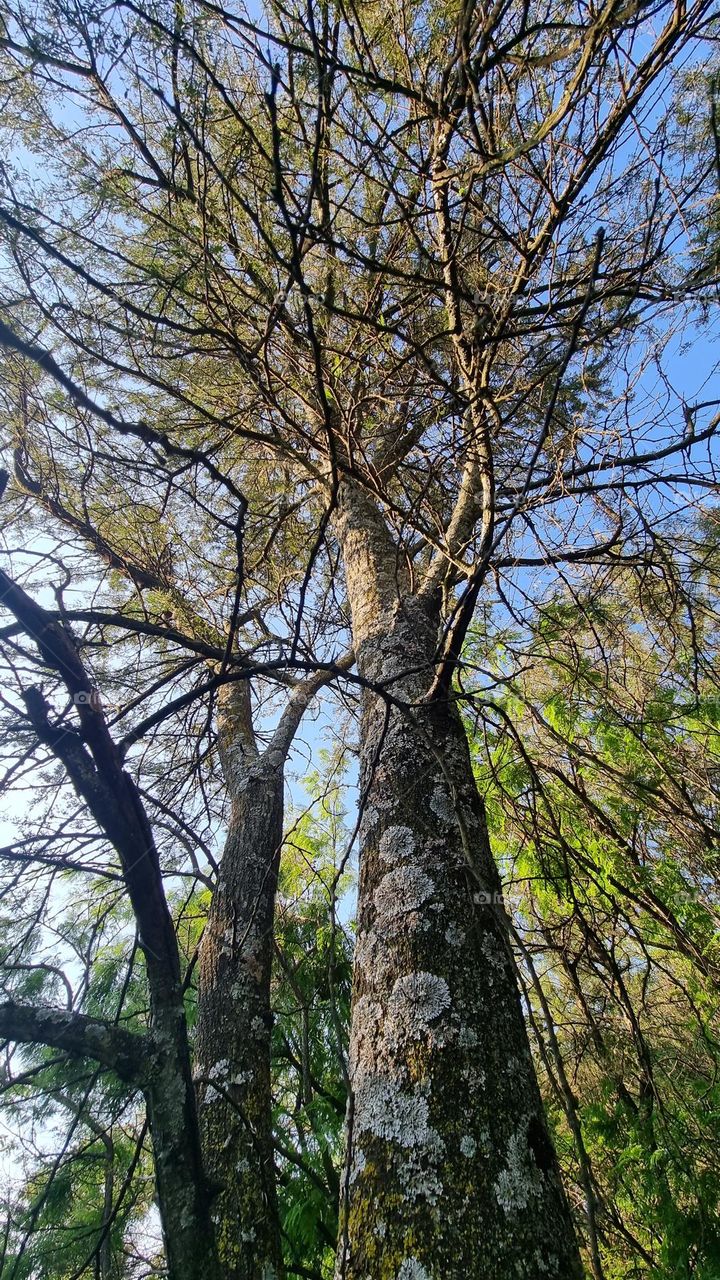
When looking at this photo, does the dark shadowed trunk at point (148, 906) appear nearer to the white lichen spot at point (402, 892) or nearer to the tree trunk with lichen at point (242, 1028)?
the tree trunk with lichen at point (242, 1028)

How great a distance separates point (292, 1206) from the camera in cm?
262

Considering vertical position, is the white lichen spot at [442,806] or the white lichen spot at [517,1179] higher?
the white lichen spot at [442,806]

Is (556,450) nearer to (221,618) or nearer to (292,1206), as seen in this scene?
(221,618)

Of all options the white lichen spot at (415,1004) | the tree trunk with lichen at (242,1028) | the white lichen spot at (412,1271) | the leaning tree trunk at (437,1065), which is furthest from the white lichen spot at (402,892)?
the white lichen spot at (412,1271)

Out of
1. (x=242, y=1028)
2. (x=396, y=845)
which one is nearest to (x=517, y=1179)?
(x=396, y=845)

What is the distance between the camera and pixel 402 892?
131cm

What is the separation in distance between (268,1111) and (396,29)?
3.90m

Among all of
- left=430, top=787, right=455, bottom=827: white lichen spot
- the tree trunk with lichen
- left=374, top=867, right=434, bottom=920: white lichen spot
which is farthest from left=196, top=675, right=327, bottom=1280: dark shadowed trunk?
left=430, top=787, right=455, bottom=827: white lichen spot

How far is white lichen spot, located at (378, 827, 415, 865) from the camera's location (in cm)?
138

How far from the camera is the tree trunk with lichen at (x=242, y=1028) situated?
1.72 meters

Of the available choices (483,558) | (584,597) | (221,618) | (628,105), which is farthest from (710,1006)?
(628,105)

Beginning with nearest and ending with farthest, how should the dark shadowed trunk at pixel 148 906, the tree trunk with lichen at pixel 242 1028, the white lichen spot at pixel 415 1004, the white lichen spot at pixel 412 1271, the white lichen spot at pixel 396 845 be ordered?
the white lichen spot at pixel 412 1271 < the white lichen spot at pixel 415 1004 < the dark shadowed trunk at pixel 148 906 < the white lichen spot at pixel 396 845 < the tree trunk with lichen at pixel 242 1028

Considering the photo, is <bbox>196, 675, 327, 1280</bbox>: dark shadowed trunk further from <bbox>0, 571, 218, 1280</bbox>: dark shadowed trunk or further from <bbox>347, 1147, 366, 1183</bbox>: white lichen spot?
<bbox>347, 1147, 366, 1183</bbox>: white lichen spot

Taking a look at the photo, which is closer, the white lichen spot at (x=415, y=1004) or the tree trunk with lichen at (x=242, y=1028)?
the white lichen spot at (x=415, y=1004)
